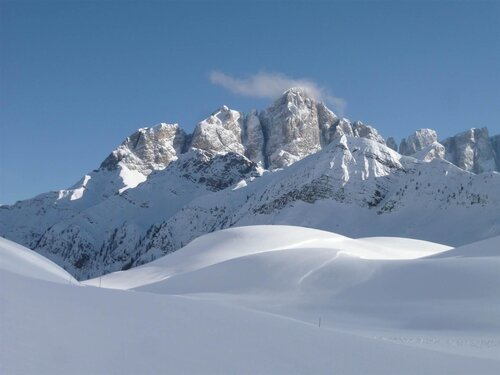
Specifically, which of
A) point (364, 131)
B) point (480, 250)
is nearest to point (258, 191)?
point (480, 250)

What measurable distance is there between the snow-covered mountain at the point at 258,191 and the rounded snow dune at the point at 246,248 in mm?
27835

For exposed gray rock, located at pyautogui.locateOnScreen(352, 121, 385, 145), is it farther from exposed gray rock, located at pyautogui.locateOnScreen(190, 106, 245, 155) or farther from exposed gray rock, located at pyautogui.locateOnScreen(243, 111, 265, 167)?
exposed gray rock, located at pyautogui.locateOnScreen(190, 106, 245, 155)

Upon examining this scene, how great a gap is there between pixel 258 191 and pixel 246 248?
59792 mm

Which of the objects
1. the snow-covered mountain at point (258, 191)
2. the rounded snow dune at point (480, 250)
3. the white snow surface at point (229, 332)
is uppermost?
the snow-covered mountain at point (258, 191)

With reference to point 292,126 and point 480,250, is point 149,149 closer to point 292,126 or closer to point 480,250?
point 292,126

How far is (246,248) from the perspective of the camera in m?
35.8

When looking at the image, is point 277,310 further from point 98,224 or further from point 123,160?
point 123,160

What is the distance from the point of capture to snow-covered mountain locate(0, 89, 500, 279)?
236 ft

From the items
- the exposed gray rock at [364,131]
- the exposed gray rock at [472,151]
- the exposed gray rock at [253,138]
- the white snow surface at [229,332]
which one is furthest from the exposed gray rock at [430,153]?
the white snow surface at [229,332]

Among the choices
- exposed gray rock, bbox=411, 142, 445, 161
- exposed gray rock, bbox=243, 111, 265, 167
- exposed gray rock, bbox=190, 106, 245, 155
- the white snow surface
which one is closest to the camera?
the white snow surface

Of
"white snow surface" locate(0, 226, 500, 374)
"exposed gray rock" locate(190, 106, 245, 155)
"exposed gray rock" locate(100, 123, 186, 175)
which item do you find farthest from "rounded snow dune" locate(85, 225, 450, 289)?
"exposed gray rock" locate(100, 123, 186, 175)

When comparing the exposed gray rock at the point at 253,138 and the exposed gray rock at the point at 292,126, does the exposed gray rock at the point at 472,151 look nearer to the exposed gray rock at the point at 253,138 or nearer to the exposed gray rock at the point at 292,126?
the exposed gray rock at the point at 292,126

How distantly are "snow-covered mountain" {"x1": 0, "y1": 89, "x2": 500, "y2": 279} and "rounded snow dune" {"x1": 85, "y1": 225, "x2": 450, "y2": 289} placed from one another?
2783 centimetres

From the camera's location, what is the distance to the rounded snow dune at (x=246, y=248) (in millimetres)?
31422
